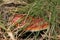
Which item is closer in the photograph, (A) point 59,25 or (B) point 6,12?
(A) point 59,25

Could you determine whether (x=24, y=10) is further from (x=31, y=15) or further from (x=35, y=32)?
(x=35, y=32)

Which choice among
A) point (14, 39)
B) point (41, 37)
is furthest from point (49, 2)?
point (14, 39)

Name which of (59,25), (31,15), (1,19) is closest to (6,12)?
(1,19)

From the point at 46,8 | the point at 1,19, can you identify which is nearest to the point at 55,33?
the point at 46,8

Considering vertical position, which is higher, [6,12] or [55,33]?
[6,12]

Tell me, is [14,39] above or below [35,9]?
below

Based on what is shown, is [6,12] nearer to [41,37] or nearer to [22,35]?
[22,35]

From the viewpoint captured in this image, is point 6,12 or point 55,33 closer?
point 55,33

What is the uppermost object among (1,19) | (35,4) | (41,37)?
(35,4)

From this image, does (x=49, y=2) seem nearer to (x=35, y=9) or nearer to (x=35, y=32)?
(x=35, y=9)
